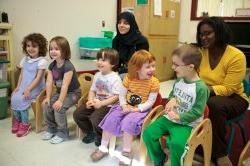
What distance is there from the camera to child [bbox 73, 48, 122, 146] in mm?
1983

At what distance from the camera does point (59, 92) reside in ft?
7.38

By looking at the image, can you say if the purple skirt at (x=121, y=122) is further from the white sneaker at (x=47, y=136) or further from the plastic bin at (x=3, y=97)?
the plastic bin at (x=3, y=97)

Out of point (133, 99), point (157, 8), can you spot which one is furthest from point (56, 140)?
point (157, 8)

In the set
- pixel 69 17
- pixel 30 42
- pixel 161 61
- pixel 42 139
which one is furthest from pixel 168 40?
pixel 42 139

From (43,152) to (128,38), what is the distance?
1.13 metres

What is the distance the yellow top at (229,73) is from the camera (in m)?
1.71

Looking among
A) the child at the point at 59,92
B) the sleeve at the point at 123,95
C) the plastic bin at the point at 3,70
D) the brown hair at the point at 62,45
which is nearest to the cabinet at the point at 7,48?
the plastic bin at the point at 3,70

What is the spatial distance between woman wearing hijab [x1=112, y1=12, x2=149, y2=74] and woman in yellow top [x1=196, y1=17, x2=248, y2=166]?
60 centimetres

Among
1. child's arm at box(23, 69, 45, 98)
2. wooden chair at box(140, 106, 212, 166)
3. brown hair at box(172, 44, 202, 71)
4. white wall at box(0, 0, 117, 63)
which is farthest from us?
white wall at box(0, 0, 117, 63)

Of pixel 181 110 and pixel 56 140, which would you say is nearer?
pixel 181 110

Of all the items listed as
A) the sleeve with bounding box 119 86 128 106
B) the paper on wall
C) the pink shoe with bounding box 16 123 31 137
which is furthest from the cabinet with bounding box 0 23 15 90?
the paper on wall

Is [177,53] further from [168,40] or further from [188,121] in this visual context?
[168,40]

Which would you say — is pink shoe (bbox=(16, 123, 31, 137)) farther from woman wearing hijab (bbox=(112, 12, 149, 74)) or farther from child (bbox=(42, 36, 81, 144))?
woman wearing hijab (bbox=(112, 12, 149, 74))

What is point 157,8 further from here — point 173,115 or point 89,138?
point 173,115
